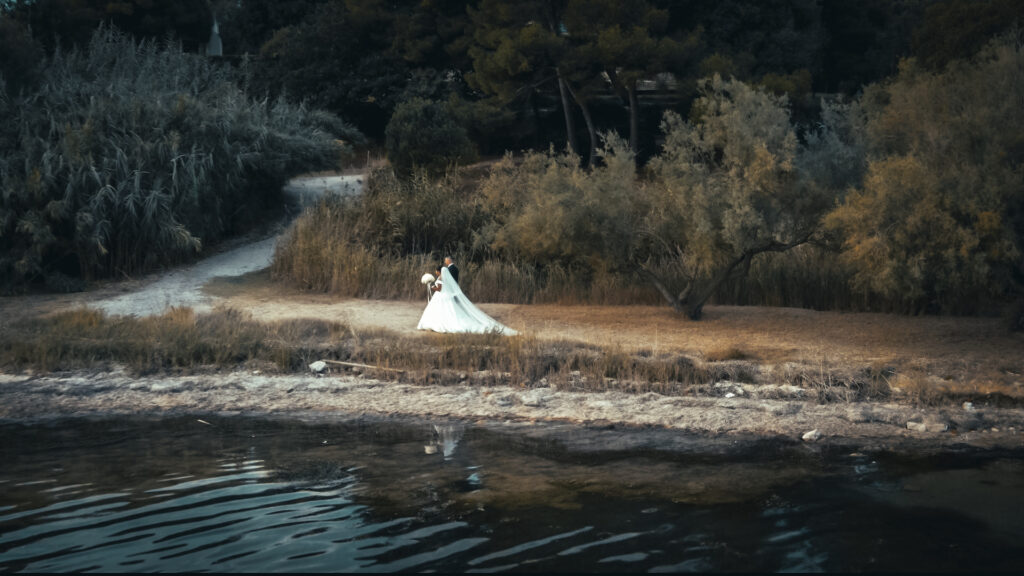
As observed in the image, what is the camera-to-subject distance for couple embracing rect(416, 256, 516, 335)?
13.1 m

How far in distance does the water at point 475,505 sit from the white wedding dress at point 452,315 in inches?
131

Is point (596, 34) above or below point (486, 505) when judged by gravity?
above

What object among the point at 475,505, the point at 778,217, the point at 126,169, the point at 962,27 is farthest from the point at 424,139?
the point at 475,505

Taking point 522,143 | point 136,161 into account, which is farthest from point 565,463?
point 522,143

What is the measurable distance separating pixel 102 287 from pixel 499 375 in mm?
9208

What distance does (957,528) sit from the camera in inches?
285

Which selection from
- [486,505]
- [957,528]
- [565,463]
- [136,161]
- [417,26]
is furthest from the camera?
[417,26]

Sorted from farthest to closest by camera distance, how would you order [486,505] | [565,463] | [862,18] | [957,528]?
[862,18]
[565,463]
[486,505]
[957,528]

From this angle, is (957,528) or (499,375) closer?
(957,528)

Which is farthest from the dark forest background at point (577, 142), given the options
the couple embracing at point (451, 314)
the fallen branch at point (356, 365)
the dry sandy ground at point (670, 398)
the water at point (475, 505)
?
the water at point (475, 505)

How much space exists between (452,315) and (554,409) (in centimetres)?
324

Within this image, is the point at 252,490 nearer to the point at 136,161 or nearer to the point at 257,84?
the point at 136,161

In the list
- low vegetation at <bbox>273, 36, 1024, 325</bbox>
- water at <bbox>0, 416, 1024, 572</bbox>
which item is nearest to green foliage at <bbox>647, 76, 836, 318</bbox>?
low vegetation at <bbox>273, 36, 1024, 325</bbox>

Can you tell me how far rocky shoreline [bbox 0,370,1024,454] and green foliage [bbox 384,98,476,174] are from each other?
12.1 m
